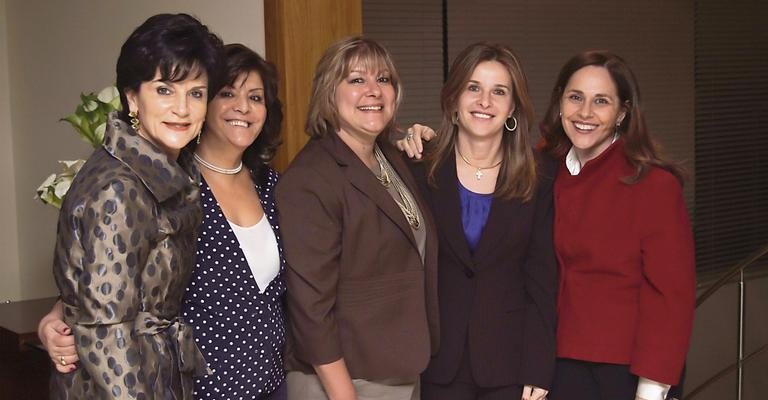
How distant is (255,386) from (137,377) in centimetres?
49

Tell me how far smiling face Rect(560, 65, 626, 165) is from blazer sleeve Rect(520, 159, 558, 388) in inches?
10.0

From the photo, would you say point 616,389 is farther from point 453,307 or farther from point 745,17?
point 745,17

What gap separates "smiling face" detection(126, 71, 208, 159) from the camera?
1945 mm

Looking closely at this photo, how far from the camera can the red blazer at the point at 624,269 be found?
2471 millimetres

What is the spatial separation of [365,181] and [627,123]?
0.80m

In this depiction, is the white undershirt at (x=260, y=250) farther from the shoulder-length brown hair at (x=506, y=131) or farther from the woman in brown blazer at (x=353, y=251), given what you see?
the shoulder-length brown hair at (x=506, y=131)

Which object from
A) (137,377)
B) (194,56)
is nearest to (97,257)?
(137,377)

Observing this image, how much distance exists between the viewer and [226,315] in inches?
86.3

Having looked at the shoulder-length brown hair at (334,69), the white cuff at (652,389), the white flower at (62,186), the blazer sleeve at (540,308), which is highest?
the shoulder-length brown hair at (334,69)

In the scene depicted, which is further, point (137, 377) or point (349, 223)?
point (349, 223)

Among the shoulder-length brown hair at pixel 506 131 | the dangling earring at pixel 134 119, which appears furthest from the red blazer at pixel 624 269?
the dangling earring at pixel 134 119

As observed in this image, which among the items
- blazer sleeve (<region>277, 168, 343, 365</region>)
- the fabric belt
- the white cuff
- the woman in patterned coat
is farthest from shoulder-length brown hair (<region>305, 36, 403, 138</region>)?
the white cuff

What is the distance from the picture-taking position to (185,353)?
1960mm

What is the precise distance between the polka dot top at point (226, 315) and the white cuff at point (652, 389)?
102cm
